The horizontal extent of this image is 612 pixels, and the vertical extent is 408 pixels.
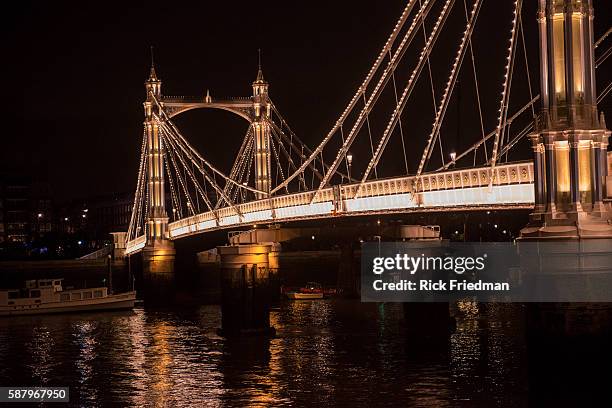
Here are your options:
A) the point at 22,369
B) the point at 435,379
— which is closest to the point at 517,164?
the point at 435,379

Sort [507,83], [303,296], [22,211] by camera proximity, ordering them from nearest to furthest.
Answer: [507,83] < [303,296] < [22,211]

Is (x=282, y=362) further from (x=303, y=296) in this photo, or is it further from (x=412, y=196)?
(x=303, y=296)

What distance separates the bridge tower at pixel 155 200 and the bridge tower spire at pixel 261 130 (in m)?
7.20

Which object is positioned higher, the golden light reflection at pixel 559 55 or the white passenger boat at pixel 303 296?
the golden light reflection at pixel 559 55

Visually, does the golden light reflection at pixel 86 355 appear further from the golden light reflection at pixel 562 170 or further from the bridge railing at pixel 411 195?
the golden light reflection at pixel 562 170

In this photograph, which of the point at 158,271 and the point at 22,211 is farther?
the point at 22,211

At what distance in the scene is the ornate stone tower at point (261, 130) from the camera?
246ft

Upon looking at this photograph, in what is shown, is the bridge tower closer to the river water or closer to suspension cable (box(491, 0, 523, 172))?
the river water

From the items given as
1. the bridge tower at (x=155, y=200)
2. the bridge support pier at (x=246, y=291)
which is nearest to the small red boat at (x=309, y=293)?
the bridge tower at (x=155, y=200)

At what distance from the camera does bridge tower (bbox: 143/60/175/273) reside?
75500 millimetres

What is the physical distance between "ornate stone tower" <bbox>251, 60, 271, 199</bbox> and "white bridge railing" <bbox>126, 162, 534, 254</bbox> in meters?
10.3

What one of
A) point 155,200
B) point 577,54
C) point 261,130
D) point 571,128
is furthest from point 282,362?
point 155,200

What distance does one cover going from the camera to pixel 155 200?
7969 cm

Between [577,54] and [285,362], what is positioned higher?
[577,54]
